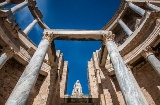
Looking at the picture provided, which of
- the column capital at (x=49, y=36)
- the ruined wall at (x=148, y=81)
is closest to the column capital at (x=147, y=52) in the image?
the ruined wall at (x=148, y=81)

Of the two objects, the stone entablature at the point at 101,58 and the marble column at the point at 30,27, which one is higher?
the marble column at the point at 30,27

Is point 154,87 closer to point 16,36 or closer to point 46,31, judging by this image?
point 46,31

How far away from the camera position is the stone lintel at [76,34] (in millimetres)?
11266

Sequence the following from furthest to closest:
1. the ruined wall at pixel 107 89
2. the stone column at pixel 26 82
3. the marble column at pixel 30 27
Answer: the marble column at pixel 30 27 → the ruined wall at pixel 107 89 → the stone column at pixel 26 82

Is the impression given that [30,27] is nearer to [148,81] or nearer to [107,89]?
[107,89]

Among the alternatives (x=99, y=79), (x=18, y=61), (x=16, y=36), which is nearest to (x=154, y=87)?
(x=99, y=79)

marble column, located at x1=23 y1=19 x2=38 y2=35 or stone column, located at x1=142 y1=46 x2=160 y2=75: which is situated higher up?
marble column, located at x1=23 y1=19 x2=38 y2=35

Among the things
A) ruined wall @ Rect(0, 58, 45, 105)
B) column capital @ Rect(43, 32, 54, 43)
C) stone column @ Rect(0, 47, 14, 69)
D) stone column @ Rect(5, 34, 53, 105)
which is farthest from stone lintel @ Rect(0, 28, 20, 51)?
stone column @ Rect(5, 34, 53, 105)

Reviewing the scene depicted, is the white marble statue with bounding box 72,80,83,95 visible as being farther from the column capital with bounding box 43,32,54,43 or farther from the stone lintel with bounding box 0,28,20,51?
the column capital with bounding box 43,32,54,43

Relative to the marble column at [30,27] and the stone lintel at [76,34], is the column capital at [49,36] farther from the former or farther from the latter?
the marble column at [30,27]

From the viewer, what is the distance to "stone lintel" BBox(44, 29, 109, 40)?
11.3 m

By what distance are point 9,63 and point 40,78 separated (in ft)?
8.28

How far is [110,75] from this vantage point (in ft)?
43.0

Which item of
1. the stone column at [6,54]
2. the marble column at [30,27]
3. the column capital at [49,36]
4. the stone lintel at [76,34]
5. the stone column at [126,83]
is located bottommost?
the stone column at [126,83]
